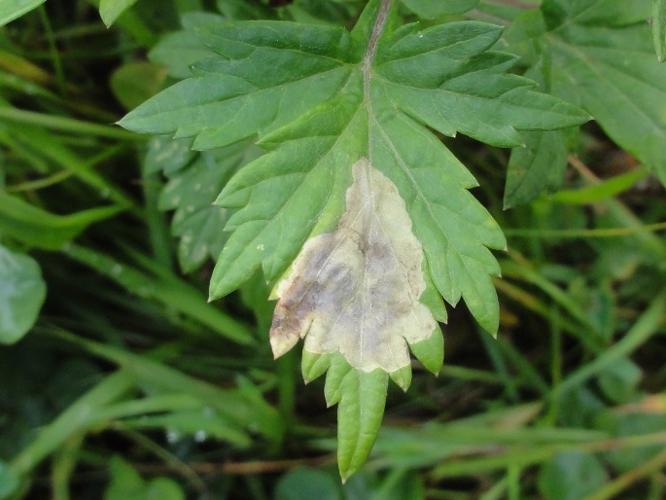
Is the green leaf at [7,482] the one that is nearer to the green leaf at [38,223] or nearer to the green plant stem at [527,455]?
the green leaf at [38,223]

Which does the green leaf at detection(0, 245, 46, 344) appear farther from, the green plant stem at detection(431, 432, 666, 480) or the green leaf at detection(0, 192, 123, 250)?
the green plant stem at detection(431, 432, 666, 480)

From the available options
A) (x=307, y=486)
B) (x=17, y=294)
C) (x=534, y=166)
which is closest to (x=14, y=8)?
(x=17, y=294)

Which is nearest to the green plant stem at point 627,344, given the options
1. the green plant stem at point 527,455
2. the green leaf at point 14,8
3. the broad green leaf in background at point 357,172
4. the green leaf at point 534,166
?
the green plant stem at point 527,455

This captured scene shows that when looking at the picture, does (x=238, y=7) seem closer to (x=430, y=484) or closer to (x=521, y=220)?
(x=521, y=220)

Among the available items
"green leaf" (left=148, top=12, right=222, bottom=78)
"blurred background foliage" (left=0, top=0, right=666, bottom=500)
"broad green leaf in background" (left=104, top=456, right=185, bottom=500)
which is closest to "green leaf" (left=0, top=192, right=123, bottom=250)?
"blurred background foliage" (left=0, top=0, right=666, bottom=500)

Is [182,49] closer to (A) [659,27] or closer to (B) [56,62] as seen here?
(B) [56,62]

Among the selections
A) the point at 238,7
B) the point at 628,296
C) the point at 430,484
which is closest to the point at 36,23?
the point at 238,7
